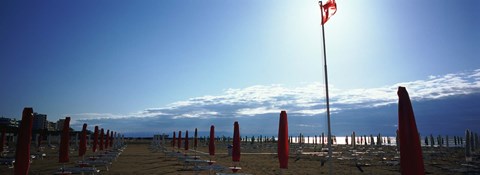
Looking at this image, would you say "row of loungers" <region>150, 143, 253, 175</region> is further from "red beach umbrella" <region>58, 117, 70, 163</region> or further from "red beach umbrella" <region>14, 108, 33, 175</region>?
"red beach umbrella" <region>14, 108, 33, 175</region>

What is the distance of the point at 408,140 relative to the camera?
14.9ft

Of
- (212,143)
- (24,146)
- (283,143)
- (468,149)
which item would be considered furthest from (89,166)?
(468,149)

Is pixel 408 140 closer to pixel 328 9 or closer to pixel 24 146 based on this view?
pixel 328 9

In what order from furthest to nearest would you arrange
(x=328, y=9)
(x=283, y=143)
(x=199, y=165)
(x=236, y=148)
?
(x=199, y=165) → (x=236, y=148) → (x=328, y=9) → (x=283, y=143)

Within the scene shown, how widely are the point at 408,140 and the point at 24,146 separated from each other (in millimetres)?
6645

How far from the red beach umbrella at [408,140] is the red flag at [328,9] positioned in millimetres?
5200

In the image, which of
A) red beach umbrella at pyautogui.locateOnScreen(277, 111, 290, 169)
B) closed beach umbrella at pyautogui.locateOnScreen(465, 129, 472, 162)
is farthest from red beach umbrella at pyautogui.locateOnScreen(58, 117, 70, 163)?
closed beach umbrella at pyautogui.locateOnScreen(465, 129, 472, 162)

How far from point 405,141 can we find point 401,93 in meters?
0.67

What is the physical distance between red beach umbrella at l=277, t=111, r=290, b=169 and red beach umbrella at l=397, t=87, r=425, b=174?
3501 mm

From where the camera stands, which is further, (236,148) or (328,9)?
(236,148)

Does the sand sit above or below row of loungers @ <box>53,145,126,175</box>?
below

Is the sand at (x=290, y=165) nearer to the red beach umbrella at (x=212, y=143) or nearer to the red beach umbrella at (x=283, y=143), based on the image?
the red beach umbrella at (x=212, y=143)

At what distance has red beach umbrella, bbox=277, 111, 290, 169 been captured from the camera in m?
7.89

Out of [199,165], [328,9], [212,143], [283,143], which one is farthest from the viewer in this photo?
[212,143]
